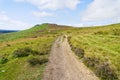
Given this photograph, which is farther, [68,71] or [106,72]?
[68,71]

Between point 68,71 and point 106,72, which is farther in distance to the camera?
point 68,71

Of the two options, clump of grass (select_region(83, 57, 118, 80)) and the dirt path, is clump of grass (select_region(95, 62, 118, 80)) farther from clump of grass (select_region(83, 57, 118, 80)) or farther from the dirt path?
the dirt path

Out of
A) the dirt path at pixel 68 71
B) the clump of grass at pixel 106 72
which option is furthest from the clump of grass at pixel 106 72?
the dirt path at pixel 68 71

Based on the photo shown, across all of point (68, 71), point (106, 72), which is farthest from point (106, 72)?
point (68, 71)

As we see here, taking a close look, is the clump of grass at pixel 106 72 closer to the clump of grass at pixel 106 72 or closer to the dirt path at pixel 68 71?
the clump of grass at pixel 106 72

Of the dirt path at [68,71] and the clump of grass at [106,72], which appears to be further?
the dirt path at [68,71]

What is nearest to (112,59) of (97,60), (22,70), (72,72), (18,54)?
(97,60)

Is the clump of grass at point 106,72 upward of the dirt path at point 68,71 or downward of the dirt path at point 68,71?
upward

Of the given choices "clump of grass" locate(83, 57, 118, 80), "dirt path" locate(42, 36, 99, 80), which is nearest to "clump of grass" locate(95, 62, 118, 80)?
"clump of grass" locate(83, 57, 118, 80)

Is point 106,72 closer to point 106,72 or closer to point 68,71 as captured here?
point 106,72

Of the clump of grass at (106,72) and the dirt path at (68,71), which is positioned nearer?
the clump of grass at (106,72)

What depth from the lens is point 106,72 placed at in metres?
24.4

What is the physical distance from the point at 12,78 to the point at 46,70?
4117 millimetres

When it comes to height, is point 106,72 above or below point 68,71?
above
